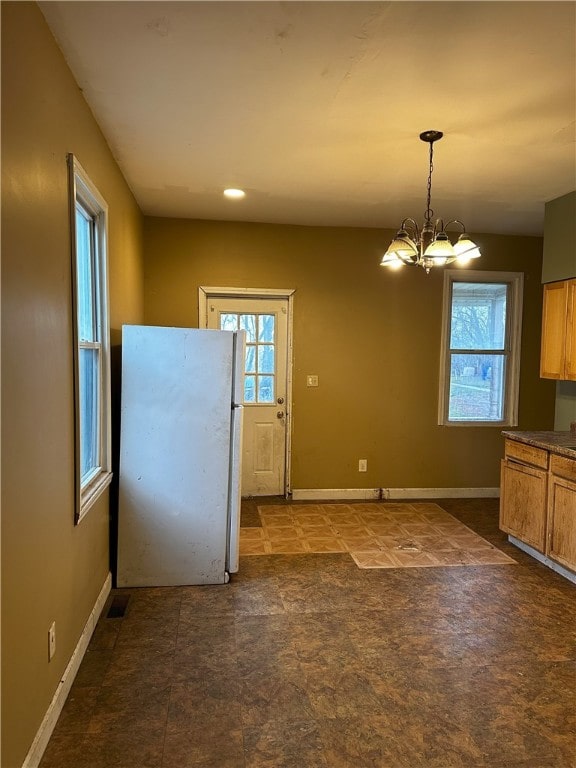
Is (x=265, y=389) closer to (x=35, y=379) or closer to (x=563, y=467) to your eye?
(x=563, y=467)

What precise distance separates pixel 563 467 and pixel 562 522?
36 centimetres

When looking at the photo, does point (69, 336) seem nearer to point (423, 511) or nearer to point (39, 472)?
point (39, 472)

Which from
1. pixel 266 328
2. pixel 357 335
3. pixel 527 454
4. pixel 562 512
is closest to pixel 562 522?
pixel 562 512

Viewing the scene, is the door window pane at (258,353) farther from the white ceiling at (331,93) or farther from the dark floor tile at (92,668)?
the dark floor tile at (92,668)

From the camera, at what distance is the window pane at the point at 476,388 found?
5.34 metres

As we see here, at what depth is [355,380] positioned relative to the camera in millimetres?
5184

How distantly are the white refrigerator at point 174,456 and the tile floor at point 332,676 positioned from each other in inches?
7.9

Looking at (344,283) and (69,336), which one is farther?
(344,283)

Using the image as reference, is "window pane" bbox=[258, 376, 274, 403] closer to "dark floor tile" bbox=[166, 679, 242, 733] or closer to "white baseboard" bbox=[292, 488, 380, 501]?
"white baseboard" bbox=[292, 488, 380, 501]

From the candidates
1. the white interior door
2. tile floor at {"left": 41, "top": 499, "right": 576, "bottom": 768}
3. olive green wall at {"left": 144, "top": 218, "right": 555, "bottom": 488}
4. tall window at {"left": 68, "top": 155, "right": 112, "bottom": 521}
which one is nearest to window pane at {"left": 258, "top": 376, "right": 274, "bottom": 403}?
the white interior door

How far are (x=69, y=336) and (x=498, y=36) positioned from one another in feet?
6.71

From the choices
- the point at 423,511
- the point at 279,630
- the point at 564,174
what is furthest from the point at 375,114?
the point at 423,511

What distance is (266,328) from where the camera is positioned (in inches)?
201

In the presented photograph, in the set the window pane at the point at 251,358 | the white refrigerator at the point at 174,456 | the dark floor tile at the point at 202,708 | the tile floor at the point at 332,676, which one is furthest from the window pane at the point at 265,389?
the dark floor tile at the point at 202,708
